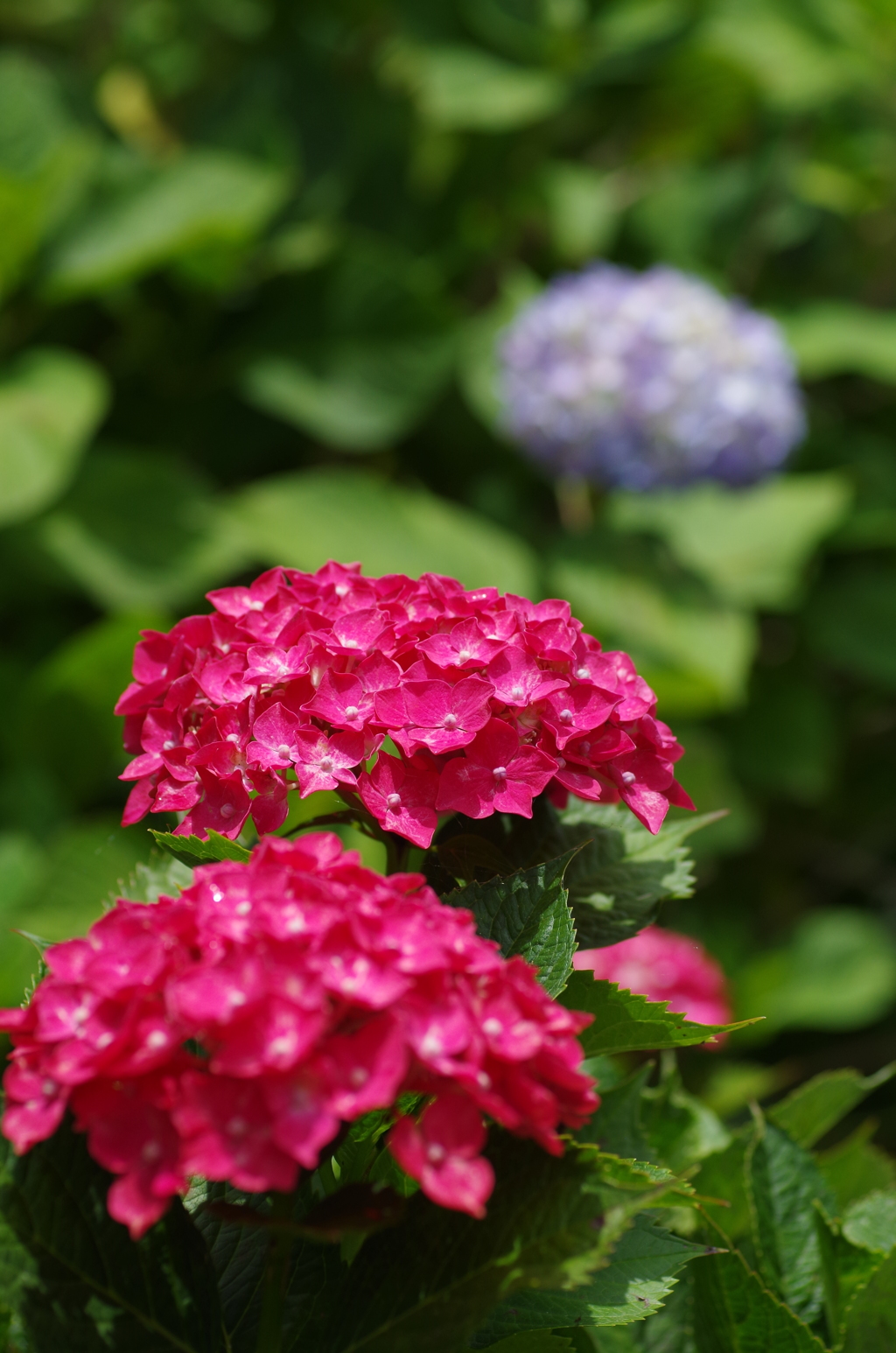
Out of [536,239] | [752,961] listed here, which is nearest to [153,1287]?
[752,961]

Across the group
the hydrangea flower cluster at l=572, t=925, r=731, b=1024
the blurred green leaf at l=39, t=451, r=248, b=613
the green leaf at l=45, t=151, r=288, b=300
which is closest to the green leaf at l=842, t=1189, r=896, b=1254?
the hydrangea flower cluster at l=572, t=925, r=731, b=1024

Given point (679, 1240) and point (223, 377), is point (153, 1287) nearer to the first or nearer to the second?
point (679, 1240)

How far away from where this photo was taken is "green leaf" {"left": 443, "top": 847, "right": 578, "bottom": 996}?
597 mm

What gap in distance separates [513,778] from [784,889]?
7.80 feet

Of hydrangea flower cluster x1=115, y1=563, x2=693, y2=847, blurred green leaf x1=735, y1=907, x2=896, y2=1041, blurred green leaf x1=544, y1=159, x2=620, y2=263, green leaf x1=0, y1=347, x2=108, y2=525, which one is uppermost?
hydrangea flower cluster x1=115, y1=563, x2=693, y2=847

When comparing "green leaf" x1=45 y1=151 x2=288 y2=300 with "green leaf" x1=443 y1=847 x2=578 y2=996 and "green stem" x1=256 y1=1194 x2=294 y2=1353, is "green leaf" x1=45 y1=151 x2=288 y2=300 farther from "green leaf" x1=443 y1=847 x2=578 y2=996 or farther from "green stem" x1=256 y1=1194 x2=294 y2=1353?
"green stem" x1=256 y1=1194 x2=294 y2=1353

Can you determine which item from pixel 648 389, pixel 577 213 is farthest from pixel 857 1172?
pixel 577 213

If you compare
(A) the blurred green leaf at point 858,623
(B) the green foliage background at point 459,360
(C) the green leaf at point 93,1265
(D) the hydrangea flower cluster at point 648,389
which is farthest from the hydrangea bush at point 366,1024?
(A) the blurred green leaf at point 858,623

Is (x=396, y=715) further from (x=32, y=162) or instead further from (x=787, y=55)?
(x=787, y=55)

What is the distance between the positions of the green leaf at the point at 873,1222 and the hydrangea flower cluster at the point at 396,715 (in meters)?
0.34

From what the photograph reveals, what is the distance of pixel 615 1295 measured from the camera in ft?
2.01

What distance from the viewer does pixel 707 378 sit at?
2166 millimetres

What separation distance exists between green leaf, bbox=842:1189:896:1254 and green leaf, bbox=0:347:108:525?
4.95ft

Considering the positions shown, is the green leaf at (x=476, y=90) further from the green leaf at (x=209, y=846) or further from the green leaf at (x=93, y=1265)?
the green leaf at (x=93, y=1265)
